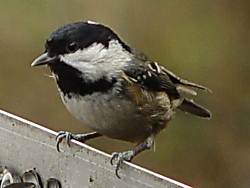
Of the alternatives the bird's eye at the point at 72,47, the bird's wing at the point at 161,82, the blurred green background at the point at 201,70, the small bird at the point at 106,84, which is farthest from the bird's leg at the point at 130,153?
the blurred green background at the point at 201,70

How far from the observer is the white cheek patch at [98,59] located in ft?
11.5

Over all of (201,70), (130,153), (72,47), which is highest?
(201,70)

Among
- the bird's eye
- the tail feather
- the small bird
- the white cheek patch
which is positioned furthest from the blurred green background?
the bird's eye

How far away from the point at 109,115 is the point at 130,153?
135 millimetres

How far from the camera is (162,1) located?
536cm

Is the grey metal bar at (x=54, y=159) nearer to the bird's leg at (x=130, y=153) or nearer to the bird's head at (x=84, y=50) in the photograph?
the bird's leg at (x=130, y=153)

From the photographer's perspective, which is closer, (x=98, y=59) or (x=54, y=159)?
(x=54, y=159)

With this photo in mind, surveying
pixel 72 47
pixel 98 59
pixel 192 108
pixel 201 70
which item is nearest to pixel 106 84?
pixel 98 59

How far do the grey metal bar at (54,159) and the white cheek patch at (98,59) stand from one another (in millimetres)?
223

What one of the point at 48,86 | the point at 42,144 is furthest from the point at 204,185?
the point at 42,144

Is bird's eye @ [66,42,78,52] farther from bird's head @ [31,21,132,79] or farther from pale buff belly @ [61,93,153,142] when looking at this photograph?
pale buff belly @ [61,93,153,142]

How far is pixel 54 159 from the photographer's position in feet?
11.1

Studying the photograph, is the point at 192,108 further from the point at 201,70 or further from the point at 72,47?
the point at 201,70

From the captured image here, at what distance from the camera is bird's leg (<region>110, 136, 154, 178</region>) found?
3.28m
